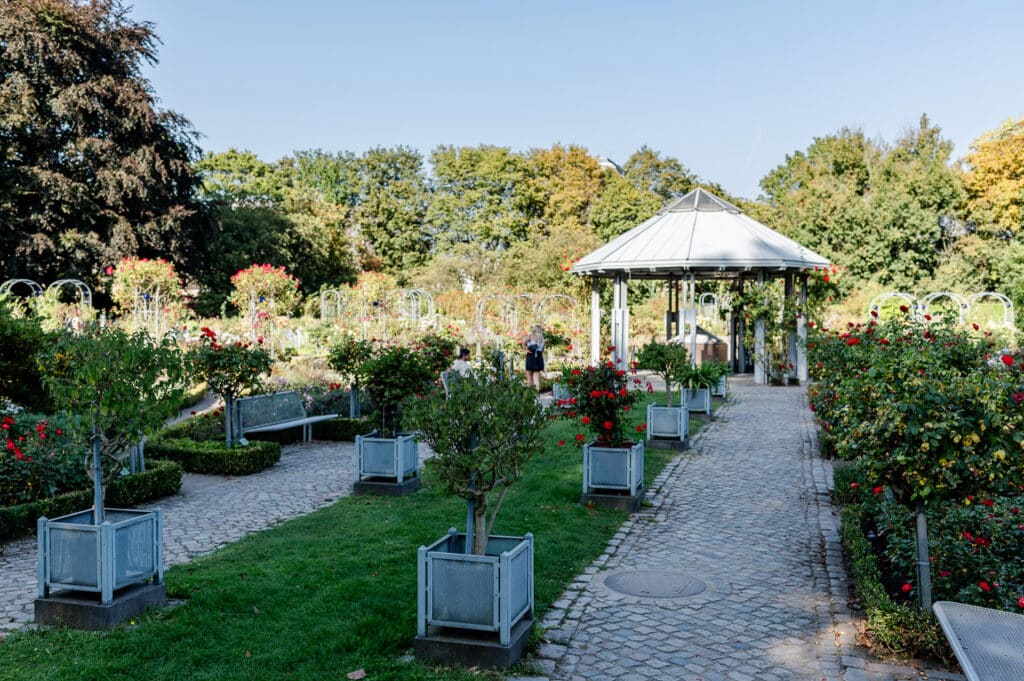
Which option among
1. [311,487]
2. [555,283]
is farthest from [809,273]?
[311,487]

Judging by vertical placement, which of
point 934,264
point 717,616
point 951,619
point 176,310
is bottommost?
point 717,616

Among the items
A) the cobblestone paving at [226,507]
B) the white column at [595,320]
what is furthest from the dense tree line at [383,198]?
the cobblestone paving at [226,507]

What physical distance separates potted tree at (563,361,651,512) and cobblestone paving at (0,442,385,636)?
10.4 ft

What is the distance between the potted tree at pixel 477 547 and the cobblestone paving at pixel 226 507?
2.96 m

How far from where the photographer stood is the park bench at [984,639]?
3980mm

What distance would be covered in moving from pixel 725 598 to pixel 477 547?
2.20 m

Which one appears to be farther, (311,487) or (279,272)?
(279,272)

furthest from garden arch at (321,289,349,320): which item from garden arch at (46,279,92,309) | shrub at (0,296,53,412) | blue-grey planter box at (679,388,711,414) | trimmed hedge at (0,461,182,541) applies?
trimmed hedge at (0,461,182,541)

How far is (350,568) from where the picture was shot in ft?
21.7

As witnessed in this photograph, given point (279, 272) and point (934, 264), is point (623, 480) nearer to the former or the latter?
point (279, 272)

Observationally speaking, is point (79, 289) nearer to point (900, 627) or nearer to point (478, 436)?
point (478, 436)

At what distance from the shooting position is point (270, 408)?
12.9 metres

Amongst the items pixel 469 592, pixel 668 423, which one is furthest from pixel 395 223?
pixel 469 592

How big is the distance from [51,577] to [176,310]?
1925 centimetres
